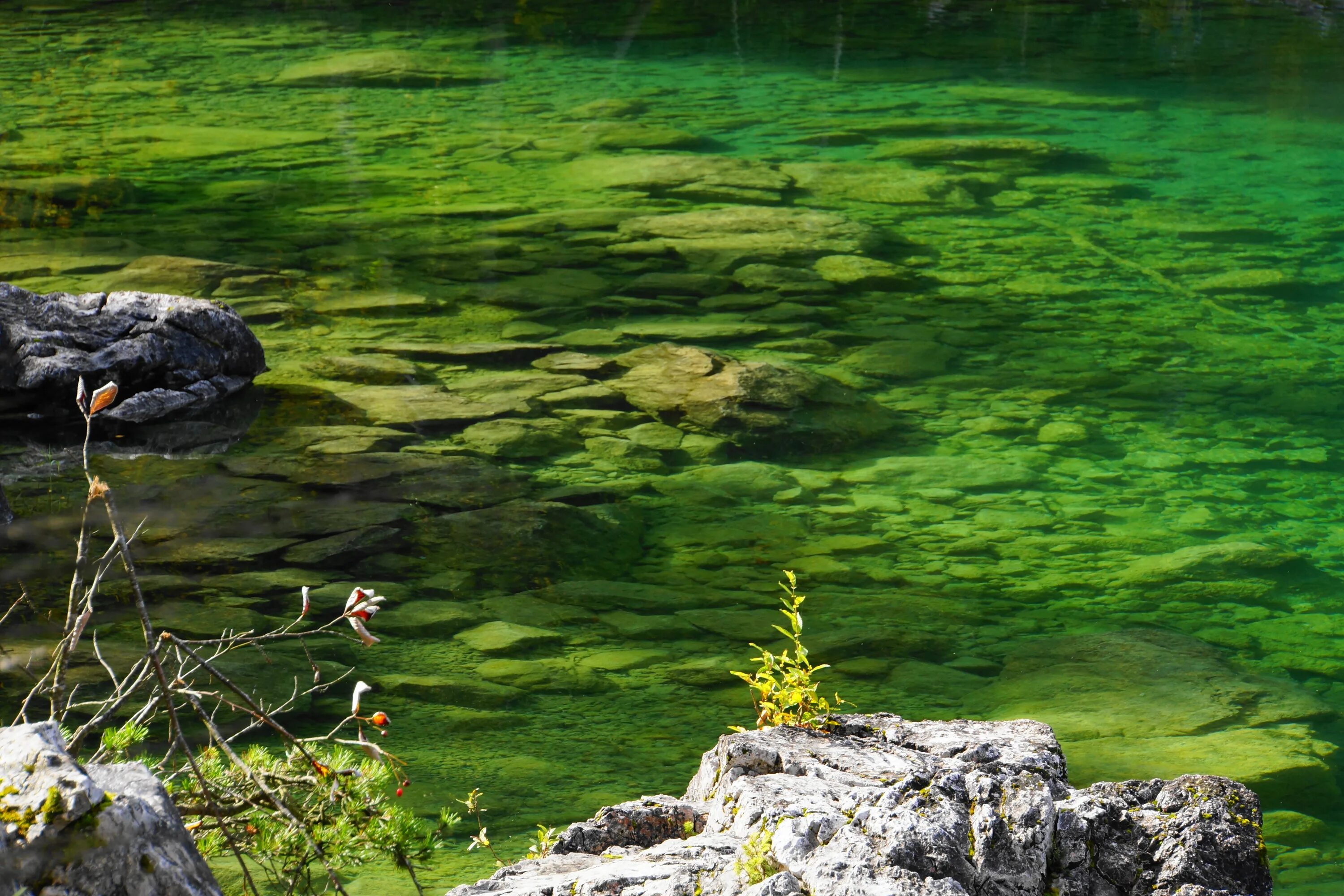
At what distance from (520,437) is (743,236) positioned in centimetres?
322

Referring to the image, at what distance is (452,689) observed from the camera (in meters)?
3.53

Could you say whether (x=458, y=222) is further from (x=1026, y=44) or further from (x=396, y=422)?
(x=1026, y=44)

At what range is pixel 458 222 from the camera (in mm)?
8438

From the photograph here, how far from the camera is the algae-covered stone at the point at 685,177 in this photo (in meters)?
9.07

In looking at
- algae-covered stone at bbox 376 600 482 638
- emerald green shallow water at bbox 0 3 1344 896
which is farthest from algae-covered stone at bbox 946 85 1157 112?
algae-covered stone at bbox 376 600 482 638

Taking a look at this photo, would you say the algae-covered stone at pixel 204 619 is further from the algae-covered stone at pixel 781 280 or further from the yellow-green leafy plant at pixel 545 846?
the algae-covered stone at pixel 781 280

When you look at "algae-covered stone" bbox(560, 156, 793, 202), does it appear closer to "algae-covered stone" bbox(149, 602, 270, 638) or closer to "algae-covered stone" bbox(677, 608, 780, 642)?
"algae-covered stone" bbox(677, 608, 780, 642)

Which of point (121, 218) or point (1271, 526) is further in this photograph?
point (121, 218)

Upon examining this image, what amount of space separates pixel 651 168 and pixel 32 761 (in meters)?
8.66

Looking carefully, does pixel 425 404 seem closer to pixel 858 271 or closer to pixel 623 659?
pixel 623 659

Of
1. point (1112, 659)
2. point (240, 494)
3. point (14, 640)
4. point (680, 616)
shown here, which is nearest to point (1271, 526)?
point (1112, 659)

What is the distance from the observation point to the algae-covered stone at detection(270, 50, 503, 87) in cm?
1285

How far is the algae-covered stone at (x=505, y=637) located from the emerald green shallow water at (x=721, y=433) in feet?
0.11

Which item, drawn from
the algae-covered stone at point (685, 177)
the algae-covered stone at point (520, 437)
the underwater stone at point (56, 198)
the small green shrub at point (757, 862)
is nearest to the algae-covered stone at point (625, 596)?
the algae-covered stone at point (520, 437)
